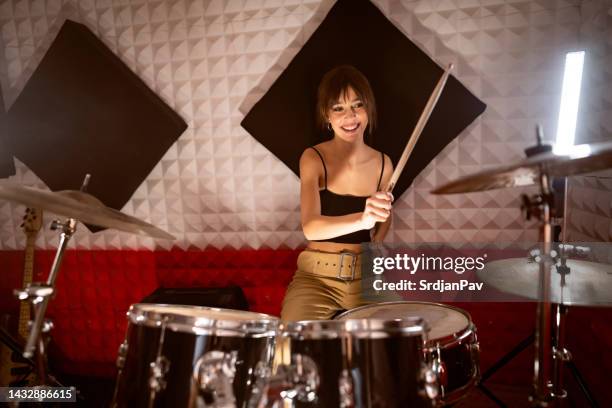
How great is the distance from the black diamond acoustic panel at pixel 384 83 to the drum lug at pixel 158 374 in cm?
148

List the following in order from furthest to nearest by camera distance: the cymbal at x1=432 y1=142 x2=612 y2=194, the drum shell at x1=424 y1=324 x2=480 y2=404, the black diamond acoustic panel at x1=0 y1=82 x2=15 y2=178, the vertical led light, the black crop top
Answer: the black diamond acoustic panel at x1=0 y1=82 x2=15 y2=178 < the black crop top < the vertical led light < the drum shell at x1=424 y1=324 x2=480 y2=404 < the cymbal at x1=432 y1=142 x2=612 y2=194

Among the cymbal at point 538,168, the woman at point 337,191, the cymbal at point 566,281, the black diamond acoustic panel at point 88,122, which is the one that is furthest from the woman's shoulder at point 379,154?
the black diamond acoustic panel at point 88,122

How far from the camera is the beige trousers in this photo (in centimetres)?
211

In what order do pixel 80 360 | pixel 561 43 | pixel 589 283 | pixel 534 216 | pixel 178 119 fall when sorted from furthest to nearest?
pixel 80 360 < pixel 178 119 < pixel 561 43 < pixel 589 283 < pixel 534 216

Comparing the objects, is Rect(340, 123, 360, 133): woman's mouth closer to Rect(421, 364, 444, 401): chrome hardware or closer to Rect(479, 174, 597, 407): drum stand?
Rect(479, 174, 597, 407): drum stand

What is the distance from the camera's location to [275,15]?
253 cm

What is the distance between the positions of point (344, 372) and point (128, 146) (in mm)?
2012

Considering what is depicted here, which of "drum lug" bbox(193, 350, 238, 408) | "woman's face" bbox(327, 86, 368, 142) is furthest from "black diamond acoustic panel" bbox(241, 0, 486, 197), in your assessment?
"drum lug" bbox(193, 350, 238, 408)

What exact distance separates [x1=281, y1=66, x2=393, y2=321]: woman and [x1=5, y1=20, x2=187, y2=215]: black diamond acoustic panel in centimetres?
88

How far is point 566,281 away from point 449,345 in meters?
0.51

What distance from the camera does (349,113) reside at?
2379 mm

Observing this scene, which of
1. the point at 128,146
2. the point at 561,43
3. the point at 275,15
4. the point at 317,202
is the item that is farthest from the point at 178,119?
the point at 561,43

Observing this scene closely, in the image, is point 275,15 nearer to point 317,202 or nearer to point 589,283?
point 317,202

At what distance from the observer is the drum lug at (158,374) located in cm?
143
